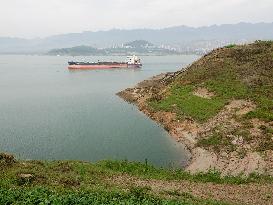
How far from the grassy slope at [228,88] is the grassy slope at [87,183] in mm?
13375

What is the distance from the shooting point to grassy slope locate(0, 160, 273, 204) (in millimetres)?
22875

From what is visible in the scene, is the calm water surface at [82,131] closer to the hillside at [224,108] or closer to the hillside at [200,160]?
the hillside at [224,108]

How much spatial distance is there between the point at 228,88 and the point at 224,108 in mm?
9223

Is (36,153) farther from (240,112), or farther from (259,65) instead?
(259,65)

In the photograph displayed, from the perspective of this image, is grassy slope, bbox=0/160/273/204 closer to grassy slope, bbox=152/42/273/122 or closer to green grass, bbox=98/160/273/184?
green grass, bbox=98/160/273/184

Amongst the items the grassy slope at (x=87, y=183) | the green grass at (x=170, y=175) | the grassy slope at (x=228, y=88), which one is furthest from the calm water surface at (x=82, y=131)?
the grassy slope at (x=87, y=183)

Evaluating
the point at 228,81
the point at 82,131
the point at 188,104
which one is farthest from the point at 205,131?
the point at 228,81

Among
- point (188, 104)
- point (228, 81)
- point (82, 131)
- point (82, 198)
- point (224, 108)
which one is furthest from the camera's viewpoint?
point (228, 81)

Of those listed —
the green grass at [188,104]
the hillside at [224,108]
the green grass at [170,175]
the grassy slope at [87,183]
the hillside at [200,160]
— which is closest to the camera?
the grassy slope at [87,183]

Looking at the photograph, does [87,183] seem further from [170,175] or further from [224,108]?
[224,108]

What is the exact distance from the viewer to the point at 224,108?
2383 inches

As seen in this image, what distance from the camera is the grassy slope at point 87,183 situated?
22875mm

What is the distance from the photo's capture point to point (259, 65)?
7669cm

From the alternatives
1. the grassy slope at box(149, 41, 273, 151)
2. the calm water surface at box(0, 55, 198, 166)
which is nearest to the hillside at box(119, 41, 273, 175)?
the grassy slope at box(149, 41, 273, 151)
